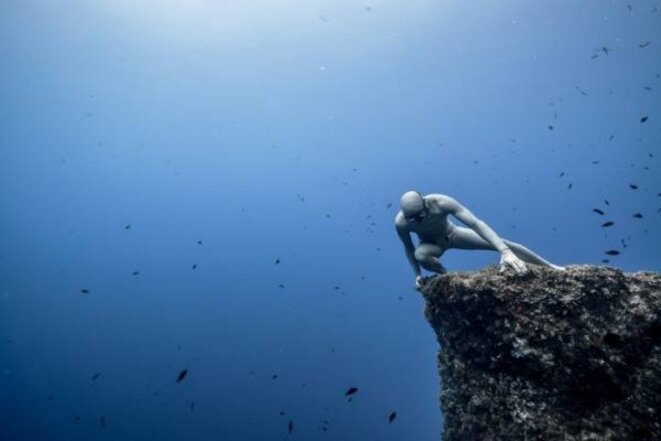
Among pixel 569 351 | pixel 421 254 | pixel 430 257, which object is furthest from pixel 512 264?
pixel 421 254

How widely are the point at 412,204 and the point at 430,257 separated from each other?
1.11 meters

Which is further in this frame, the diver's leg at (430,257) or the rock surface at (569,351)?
the diver's leg at (430,257)

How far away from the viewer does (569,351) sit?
5422mm

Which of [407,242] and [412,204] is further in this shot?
[407,242]

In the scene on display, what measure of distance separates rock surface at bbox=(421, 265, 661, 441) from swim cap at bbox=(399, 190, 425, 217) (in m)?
1.44

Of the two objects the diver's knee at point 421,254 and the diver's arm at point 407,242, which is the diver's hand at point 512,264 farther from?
the diver's arm at point 407,242

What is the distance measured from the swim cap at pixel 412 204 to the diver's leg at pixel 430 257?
86 centimetres

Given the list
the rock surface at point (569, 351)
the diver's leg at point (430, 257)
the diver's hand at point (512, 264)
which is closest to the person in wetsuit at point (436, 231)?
the diver's leg at point (430, 257)

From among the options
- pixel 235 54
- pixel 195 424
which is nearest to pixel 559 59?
pixel 235 54

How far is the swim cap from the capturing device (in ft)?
22.7

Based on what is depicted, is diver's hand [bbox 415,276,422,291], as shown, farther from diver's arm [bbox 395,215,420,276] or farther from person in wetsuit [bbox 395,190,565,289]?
diver's arm [bbox 395,215,420,276]

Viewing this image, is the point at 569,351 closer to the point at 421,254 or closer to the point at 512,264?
the point at 512,264

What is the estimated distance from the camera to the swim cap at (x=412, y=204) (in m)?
6.93

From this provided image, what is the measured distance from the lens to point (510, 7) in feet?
93.6
